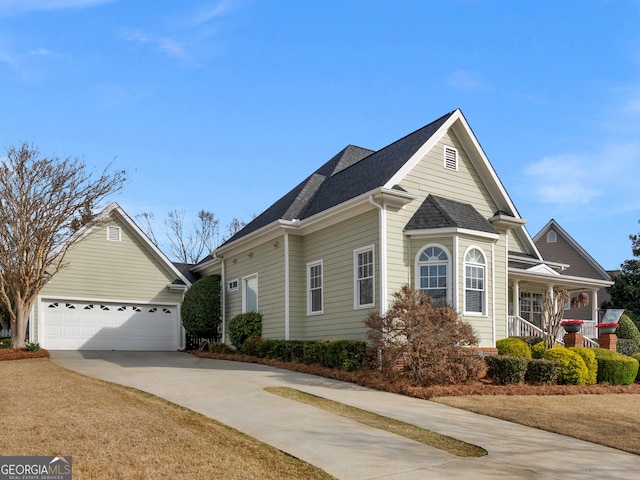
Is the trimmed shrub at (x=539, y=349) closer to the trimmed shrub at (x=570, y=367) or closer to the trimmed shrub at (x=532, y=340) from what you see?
the trimmed shrub at (x=570, y=367)

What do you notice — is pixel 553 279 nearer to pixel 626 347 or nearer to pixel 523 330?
pixel 523 330

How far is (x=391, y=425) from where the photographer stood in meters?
9.42

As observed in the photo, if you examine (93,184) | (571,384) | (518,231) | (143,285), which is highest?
(93,184)

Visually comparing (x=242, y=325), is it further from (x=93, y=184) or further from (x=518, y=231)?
(x=518, y=231)

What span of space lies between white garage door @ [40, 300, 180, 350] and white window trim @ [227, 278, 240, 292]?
3629mm

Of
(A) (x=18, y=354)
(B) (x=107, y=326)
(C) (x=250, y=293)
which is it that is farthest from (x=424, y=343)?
(B) (x=107, y=326)

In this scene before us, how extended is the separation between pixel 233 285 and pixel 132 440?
15.9 metres

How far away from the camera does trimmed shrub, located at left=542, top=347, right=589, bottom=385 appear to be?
15.0 m

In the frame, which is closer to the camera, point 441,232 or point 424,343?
point 424,343

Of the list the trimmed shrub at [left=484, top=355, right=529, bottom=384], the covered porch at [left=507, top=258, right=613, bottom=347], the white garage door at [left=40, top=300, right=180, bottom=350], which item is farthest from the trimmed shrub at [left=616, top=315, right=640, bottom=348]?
the white garage door at [left=40, top=300, right=180, bottom=350]

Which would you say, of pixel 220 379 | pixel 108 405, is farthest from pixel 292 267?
pixel 108 405

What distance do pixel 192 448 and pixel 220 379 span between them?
6472 mm

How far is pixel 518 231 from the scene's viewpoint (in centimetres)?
2155

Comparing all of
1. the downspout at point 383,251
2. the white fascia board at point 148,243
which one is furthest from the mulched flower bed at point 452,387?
the white fascia board at point 148,243
